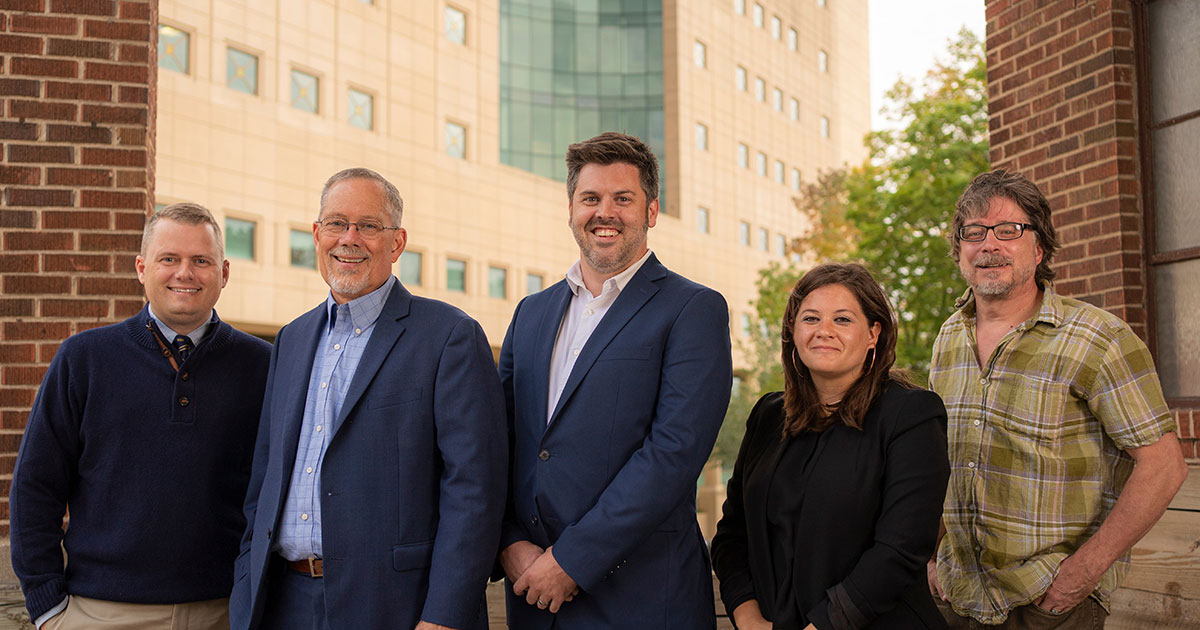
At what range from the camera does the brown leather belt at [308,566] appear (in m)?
3.05

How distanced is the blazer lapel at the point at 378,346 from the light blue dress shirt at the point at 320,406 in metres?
0.04

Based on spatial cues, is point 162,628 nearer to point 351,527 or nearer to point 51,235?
point 351,527

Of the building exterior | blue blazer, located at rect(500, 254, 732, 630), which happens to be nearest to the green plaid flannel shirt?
blue blazer, located at rect(500, 254, 732, 630)

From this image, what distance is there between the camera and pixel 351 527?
2975 millimetres

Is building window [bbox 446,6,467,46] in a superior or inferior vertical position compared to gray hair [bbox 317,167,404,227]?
superior

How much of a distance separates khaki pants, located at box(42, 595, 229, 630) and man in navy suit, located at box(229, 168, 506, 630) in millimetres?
402

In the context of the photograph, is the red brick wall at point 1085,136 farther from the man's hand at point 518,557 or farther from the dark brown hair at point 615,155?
the man's hand at point 518,557

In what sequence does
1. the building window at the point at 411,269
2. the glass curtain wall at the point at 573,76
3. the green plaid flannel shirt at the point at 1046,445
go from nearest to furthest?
the green plaid flannel shirt at the point at 1046,445 < the building window at the point at 411,269 < the glass curtain wall at the point at 573,76

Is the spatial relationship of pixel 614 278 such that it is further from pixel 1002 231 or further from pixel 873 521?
pixel 1002 231

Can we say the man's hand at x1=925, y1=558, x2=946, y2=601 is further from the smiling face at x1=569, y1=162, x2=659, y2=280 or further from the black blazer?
the smiling face at x1=569, y1=162, x2=659, y2=280

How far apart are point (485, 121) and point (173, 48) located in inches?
429

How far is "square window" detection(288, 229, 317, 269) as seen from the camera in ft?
88.2

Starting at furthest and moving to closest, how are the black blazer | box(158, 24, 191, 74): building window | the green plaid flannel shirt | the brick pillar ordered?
box(158, 24, 191, 74): building window < the brick pillar < the green plaid flannel shirt < the black blazer

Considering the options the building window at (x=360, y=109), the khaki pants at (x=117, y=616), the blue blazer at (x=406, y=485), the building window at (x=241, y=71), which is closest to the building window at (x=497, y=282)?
the building window at (x=360, y=109)
